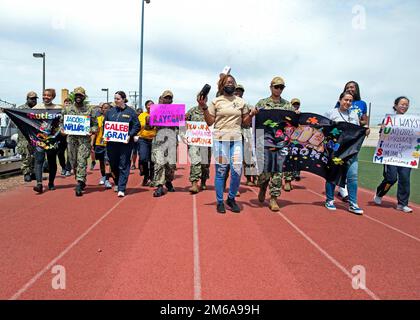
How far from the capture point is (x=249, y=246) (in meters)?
3.91

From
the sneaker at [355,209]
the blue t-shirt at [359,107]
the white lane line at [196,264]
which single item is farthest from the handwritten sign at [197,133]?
the sneaker at [355,209]

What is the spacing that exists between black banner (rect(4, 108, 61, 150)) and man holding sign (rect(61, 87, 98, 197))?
39 cm

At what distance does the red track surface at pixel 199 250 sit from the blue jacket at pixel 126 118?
1453mm

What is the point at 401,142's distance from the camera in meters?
6.31

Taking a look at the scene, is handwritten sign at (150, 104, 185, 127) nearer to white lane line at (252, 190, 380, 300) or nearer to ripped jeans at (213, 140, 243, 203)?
ripped jeans at (213, 140, 243, 203)

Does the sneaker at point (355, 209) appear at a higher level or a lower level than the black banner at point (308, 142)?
lower

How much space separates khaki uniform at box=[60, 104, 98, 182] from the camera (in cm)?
689

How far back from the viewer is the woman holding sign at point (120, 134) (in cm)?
668

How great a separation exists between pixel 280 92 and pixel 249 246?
288cm

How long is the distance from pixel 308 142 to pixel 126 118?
367 cm

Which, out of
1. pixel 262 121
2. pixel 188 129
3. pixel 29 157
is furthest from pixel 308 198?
pixel 29 157

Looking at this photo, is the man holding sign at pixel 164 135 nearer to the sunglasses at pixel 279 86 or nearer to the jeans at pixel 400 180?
the sunglasses at pixel 279 86
